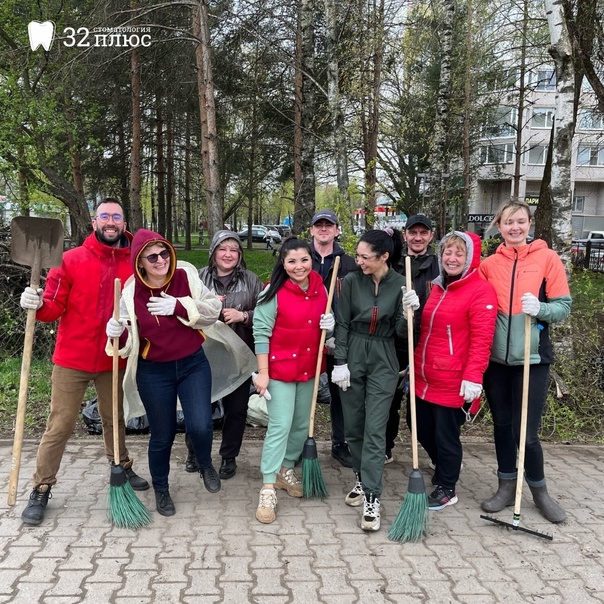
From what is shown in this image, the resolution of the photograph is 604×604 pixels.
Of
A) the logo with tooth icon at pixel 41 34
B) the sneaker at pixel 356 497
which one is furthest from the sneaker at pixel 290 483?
the logo with tooth icon at pixel 41 34

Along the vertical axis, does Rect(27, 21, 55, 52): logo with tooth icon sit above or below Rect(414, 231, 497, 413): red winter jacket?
above

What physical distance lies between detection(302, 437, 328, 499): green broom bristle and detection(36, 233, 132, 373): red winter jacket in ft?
5.09

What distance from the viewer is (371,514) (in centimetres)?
336

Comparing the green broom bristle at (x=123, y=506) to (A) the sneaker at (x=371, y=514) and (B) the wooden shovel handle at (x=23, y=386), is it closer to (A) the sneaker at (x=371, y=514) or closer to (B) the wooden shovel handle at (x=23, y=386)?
(B) the wooden shovel handle at (x=23, y=386)

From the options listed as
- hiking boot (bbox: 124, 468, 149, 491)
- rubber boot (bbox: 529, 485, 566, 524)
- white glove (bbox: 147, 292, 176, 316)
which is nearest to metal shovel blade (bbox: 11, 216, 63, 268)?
white glove (bbox: 147, 292, 176, 316)

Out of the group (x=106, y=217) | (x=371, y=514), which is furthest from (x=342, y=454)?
(x=106, y=217)

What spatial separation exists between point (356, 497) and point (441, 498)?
0.59 meters

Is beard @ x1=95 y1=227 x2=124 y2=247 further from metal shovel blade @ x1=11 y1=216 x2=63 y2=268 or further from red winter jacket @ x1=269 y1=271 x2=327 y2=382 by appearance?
red winter jacket @ x1=269 y1=271 x2=327 y2=382

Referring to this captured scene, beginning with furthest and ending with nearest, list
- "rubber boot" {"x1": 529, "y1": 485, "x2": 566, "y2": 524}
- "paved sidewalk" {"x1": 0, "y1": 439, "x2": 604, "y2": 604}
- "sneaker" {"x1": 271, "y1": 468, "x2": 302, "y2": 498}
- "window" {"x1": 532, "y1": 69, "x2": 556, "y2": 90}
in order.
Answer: "window" {"x1": 532, "y1": 69, "x2": 556, "y2": 90}
"sneaker" {"x1": 271, "y1": 468, "x2": 302, "y2": 498}
"rubber boot" {"x1": 529, "y1": 485, "x2": 566, "y2": 524}
"paved sidewalk" {"x1": 0, "y1": 439, "x2": 604, "y2": 604}

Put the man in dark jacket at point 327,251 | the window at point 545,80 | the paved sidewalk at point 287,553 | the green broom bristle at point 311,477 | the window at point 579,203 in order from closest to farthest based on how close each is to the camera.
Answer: the paved sidewalk at point 287,553
the green broom bristle at point 311,477
the man in dark jacket at point 327,251
the window at point 545,80
the window at point 579,203

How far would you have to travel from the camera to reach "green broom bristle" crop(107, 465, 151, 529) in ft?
11.0

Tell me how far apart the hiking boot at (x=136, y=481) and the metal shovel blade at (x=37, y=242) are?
165 centimetres

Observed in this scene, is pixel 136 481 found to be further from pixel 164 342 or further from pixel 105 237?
pixel 105 237

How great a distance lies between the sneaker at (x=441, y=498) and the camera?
3662 mm
